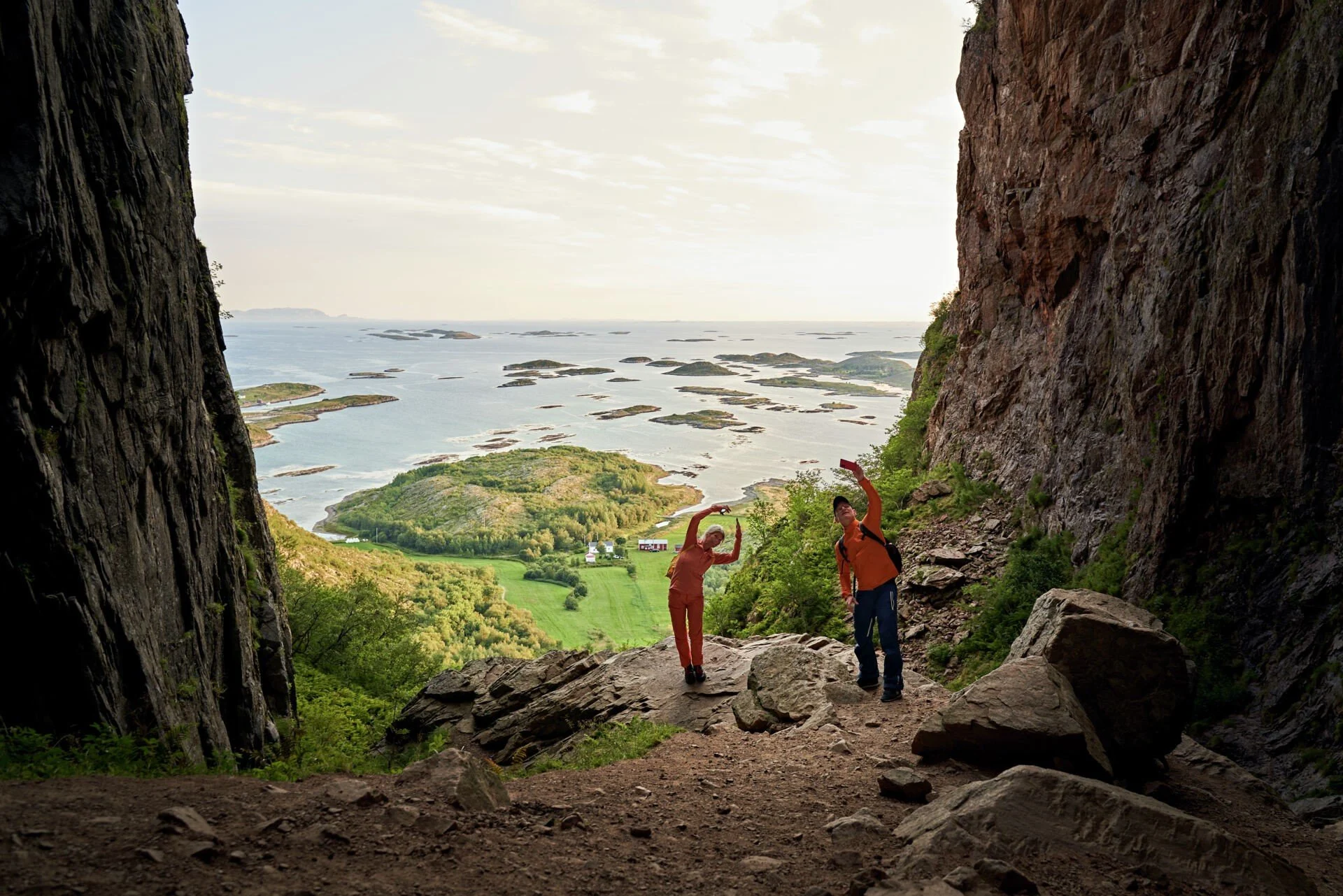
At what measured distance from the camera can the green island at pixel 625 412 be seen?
99.4 metres

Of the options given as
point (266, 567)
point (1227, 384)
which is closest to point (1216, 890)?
point (1227, 384)

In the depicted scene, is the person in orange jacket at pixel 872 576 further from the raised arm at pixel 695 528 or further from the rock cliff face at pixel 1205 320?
the rock cliff face at pixel 1205 320

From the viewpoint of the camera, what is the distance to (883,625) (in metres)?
8.70

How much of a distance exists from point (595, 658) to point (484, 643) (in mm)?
25466

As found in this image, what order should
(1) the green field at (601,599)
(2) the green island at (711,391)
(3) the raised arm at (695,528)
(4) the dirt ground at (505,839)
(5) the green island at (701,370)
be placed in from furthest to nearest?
(5) the green island at (701,370) < (2) the green island at (711,391) < (1) the green field at (601,599) < (3) the raised arm at (695,528) < (4) the dirt ground at (505,839)

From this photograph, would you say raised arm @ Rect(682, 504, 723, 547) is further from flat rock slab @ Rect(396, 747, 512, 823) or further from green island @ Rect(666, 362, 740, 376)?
green island @ Rect(666, 362, 740, 376)

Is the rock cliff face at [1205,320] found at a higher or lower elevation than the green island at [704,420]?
higher

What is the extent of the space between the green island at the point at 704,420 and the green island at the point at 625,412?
3.35 metres

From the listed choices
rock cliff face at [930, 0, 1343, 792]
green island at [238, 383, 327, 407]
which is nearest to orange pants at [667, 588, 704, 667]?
rock cliff face at [930, 0, 1343, 792]

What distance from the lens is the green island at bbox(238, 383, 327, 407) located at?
331 feet

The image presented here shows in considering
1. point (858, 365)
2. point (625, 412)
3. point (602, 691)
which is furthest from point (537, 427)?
point (602, 691)

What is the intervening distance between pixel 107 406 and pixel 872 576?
8.20m

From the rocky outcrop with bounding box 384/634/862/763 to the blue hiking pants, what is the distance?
478mm

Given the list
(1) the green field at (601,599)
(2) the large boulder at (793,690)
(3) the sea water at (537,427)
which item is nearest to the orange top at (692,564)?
(2) the large boulder at (793,690)
